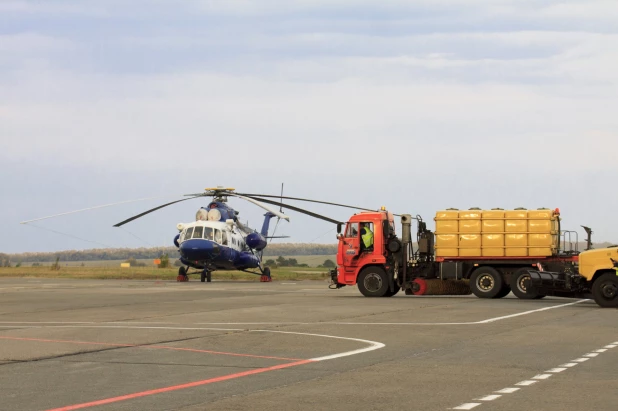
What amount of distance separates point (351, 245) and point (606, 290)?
391 inches

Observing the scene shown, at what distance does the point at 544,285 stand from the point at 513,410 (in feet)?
74.4

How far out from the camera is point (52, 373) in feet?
44.8

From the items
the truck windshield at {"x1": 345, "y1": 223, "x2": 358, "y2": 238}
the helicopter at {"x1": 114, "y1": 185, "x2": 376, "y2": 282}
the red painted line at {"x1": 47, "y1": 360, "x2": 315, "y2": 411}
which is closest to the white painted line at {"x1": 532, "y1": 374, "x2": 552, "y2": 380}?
the red painted line at {"x1": 47, "y1": 360, "x2": 315, "y2": 411}

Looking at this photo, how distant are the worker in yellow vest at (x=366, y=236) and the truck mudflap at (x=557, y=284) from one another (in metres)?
5.88

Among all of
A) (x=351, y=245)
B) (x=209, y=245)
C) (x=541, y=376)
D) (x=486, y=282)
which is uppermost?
(x=209, y=245)

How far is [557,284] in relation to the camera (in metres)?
32.1

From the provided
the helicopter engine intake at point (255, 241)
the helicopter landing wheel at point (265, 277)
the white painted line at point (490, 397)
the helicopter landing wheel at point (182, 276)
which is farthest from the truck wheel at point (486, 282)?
the helicopter engine intake at point (255, 241)

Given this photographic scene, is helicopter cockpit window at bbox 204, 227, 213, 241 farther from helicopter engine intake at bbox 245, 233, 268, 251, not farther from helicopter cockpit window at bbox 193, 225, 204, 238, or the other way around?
helicopter engine intake at bbox 245, 233, 268, 251

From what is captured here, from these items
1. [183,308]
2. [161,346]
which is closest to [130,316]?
[183,308]

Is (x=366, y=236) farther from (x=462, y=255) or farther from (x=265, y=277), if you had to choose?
(x=265, y=277)

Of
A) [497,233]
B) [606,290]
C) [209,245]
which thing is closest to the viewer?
[606,290]

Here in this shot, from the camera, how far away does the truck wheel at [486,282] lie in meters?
34.7

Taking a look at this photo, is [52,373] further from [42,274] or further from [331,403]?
[42,274]

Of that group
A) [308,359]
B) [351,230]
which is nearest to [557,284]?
[351,230]
